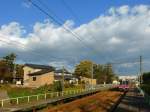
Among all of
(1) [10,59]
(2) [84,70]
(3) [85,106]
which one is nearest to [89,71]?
(2) [84,70]

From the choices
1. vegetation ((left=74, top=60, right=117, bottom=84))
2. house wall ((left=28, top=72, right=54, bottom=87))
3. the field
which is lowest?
the field

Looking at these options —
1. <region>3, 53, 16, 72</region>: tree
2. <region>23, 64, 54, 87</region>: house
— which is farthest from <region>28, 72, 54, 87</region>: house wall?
<region>3, 53, 16, 72</region>: tree

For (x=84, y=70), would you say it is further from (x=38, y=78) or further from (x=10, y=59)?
(x=38, y=78)

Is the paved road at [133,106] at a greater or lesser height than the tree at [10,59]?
lesser

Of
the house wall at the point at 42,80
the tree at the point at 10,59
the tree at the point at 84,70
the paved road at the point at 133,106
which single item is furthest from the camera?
the tree at the point at 84,70

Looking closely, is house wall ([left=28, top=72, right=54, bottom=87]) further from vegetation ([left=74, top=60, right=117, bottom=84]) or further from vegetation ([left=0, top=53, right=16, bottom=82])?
vegetation ([left=74, top=60, right=117, bottom=84])

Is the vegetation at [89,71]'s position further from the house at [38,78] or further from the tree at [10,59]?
the house at [38,78]

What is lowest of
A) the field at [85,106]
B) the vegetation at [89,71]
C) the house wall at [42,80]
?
the field at [85,106]

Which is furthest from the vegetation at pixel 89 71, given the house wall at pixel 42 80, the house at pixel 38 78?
the house wall at pixel 42 80

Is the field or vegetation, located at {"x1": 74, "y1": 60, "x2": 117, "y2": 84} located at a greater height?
vegetation, located at {"x1": 74, "y1": 60, "x2": 117, "y2": 84}

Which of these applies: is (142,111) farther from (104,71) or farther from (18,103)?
(104,71)

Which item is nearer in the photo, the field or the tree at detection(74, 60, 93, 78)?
the field

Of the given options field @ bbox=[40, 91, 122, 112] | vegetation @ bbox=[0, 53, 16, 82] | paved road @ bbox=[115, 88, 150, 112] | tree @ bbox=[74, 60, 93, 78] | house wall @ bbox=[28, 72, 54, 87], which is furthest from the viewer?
tree @ bbox=[74, 60, 93, 78]

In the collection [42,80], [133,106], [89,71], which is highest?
[89,71]
